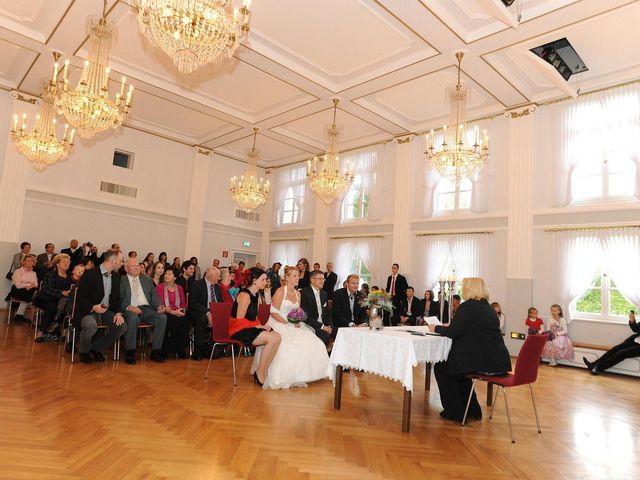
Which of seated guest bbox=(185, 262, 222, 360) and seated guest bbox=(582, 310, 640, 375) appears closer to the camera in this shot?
seated guest bbox=(185, 262, 222, 360)

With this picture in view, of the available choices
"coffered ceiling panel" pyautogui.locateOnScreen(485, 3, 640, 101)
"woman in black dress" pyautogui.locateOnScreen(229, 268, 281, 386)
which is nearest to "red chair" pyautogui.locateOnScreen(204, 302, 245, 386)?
"woman in black dress" pyautogui.locateOnScreen(229, 268, 281, 386)

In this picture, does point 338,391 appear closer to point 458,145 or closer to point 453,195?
point 458,145

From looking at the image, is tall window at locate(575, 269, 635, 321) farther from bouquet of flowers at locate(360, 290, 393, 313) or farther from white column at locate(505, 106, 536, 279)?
bouquet of flowers at locate(360, 290, 393, 313)

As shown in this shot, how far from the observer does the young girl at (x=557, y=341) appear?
25.3 feet

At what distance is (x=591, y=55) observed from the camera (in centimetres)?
723

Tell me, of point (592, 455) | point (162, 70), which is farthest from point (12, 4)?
point (592, 455)

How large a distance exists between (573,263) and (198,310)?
268 inches

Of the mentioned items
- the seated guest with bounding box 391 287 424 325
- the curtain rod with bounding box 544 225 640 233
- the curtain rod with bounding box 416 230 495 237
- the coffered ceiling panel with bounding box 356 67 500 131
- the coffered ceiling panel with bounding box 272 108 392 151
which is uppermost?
the coffered ceiling panel with bounding box 356 67 500 131

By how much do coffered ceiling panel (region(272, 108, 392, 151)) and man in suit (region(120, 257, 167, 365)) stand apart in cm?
575

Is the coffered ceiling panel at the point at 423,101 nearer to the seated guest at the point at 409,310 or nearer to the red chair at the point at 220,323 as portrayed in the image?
the seated guest at the point at 409,310

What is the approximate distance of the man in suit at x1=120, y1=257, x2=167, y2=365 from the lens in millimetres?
5777

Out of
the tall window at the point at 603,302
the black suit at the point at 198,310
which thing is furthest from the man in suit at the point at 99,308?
the tall window at the point at 603,302

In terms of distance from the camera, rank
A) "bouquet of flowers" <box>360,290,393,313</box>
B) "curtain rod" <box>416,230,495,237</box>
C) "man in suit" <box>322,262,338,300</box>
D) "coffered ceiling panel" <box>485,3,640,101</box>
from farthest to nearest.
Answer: "man in suit" <box>322,262,338,300</box> → "curtain rod" <box>416,230,495,237</box> → "coffered ceiling panel" <box>485,3,640,101</box> → "bouquet of flowers" <box>360,290,393,313</box>

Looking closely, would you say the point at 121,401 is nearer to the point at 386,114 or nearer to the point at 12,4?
the point at 12,4
